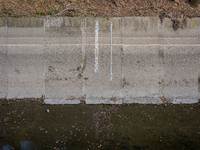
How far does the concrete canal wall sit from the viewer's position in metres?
5.96

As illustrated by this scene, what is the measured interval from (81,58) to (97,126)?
2.40 m

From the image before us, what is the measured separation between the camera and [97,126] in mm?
4633

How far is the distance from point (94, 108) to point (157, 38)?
3.19 m

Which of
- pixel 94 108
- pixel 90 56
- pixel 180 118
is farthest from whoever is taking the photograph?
pixel 90 56

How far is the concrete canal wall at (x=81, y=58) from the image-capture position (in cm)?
596

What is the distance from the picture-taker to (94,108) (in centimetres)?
550

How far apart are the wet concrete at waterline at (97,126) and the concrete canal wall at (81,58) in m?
0.52

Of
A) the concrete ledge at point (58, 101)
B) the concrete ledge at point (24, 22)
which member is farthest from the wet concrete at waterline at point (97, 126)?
the concrete ledge at point (24, 22)

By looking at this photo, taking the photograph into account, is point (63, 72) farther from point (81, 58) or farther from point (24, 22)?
point (24, 22)

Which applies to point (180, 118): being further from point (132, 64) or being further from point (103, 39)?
point (103, 39)

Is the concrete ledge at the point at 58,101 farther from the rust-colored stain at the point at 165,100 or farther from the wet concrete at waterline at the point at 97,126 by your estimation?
the rust-colored stain at the point at 165,100

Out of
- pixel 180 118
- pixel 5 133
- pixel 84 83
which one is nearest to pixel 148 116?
pixel 180 118

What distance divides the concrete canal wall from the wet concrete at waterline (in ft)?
1.70

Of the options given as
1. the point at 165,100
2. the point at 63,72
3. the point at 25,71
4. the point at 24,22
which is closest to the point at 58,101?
the point at 63,72
